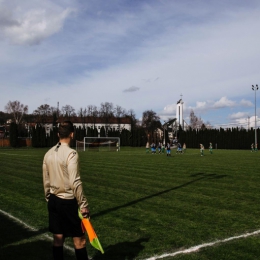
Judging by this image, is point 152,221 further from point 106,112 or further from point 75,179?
point 106,112

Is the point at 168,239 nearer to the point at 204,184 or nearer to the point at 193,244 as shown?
the point at 193,244

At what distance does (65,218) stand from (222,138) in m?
81.0

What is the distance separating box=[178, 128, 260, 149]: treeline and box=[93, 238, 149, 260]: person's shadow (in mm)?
73686

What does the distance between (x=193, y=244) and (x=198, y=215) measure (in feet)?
7.71

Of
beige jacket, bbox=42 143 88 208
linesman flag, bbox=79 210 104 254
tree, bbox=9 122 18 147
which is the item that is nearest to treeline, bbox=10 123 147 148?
tree, bbox=9 122 18 147

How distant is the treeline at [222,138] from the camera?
77.2 m

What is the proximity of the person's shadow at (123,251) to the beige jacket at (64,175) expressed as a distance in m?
1.76

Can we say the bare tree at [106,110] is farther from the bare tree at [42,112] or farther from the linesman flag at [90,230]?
the linesman flag at [90,230]

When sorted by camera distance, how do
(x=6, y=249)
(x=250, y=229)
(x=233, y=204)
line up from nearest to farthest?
(x=6, y=249) < (x=250, y=229) < (x=233, y=204)

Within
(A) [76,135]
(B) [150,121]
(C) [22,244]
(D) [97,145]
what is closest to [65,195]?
(C) [22,244]

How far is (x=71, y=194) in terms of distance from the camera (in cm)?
410

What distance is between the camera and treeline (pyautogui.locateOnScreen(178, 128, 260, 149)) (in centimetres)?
7719

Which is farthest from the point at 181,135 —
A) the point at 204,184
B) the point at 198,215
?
the point at 198,215

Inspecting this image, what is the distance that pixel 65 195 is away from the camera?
4.10 metres
